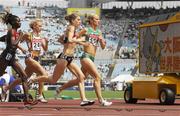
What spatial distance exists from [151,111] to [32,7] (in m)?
67.5

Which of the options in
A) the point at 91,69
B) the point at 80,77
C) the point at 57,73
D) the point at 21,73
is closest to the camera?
the point at 21,73

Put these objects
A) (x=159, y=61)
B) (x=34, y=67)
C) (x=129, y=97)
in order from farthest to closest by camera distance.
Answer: (x=129, y=97) → (x=159, y=61) → (x=34, y=67)

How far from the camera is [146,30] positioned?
21.8m

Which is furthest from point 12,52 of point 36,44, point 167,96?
point 167,96

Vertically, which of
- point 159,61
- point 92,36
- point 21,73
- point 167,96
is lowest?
point 167,96

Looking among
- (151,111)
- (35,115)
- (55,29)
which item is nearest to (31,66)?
(151,111)

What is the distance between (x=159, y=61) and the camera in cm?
2084

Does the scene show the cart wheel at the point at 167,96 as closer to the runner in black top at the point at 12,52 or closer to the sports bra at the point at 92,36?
the sports bra at the point at 92,36

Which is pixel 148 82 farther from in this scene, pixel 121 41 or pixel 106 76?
pixel 121 41

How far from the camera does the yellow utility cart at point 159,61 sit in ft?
64.6

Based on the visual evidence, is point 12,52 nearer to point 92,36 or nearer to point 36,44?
point 92,36

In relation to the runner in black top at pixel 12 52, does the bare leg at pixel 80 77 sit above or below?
below

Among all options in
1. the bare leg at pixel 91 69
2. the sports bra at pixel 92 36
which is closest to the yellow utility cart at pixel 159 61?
the bare leg at pixel 91 69

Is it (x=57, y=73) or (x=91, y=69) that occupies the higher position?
(x=91, y=69)
